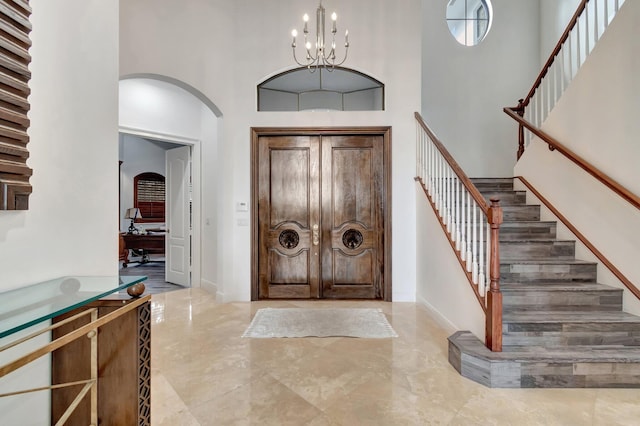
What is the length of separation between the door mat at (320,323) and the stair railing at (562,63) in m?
3.24

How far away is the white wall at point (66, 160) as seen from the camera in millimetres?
1280

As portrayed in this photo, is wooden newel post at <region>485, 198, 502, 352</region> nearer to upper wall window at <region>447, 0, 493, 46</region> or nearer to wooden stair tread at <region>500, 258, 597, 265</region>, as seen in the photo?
wooden stair tread at <region>500, 258, 597, 265</region>

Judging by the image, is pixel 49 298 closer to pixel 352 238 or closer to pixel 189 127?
pixel 352 238

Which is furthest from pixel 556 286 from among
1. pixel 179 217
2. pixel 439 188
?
pixel 179 217

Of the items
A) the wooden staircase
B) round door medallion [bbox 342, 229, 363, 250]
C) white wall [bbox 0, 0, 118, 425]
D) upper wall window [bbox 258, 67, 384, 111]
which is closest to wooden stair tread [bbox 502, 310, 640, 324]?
the wooden staircase

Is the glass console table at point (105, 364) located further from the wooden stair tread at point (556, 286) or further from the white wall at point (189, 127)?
the white wall at point (189, 127)

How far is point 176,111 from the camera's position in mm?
4715

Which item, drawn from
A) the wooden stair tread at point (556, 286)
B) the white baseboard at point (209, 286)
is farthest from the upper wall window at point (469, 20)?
the white baseboard at point (209, 286)

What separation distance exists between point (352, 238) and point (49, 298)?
3.53 metres

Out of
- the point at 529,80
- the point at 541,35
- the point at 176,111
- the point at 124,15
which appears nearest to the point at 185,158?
the point at 176,111

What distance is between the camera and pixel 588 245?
310 cm

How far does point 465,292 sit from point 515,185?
2.29m

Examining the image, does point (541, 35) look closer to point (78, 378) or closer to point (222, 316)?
point (222, 316)

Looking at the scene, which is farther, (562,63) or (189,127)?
(189,127)
